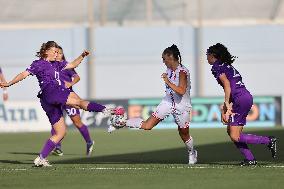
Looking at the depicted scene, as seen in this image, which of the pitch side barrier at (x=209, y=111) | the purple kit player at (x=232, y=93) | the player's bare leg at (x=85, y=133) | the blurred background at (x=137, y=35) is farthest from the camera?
the blurred background at (x=137, y=35)

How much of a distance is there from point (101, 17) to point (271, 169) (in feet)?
113

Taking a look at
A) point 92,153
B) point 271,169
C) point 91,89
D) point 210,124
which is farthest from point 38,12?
point 271,169

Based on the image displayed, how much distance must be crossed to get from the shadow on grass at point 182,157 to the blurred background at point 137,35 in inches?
1082

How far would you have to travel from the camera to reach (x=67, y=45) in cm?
5172

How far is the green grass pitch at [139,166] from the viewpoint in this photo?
14383mm

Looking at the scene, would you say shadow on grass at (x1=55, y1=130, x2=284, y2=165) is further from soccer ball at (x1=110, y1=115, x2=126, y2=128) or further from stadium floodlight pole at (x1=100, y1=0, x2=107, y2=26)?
stadium floodlight pole at (x1=100, y1=0, x2=107, y2=26)

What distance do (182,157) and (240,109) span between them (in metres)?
3.46

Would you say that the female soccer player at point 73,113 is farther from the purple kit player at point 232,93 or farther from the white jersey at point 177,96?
the purple kit player at point 232,93

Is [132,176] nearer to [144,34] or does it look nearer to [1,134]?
[1,134]

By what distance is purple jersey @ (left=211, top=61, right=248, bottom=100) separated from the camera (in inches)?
666

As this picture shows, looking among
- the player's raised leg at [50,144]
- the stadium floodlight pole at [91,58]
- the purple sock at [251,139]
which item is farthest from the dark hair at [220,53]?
the stadium floodlight pole at [91,58]

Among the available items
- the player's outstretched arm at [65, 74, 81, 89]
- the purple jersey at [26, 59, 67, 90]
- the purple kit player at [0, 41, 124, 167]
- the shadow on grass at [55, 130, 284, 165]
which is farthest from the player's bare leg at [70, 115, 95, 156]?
the purple jersey at [26, 59, 67, 90]

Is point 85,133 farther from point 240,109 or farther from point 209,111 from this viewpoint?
point 209,111

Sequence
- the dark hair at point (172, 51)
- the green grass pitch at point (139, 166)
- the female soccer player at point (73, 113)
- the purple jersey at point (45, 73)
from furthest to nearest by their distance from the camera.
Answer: the female soccer player at point (73, 113), the purple jersey at point (45, 73), the dark hair at point (172, 51), the green grass pitch at point (139, 166)
